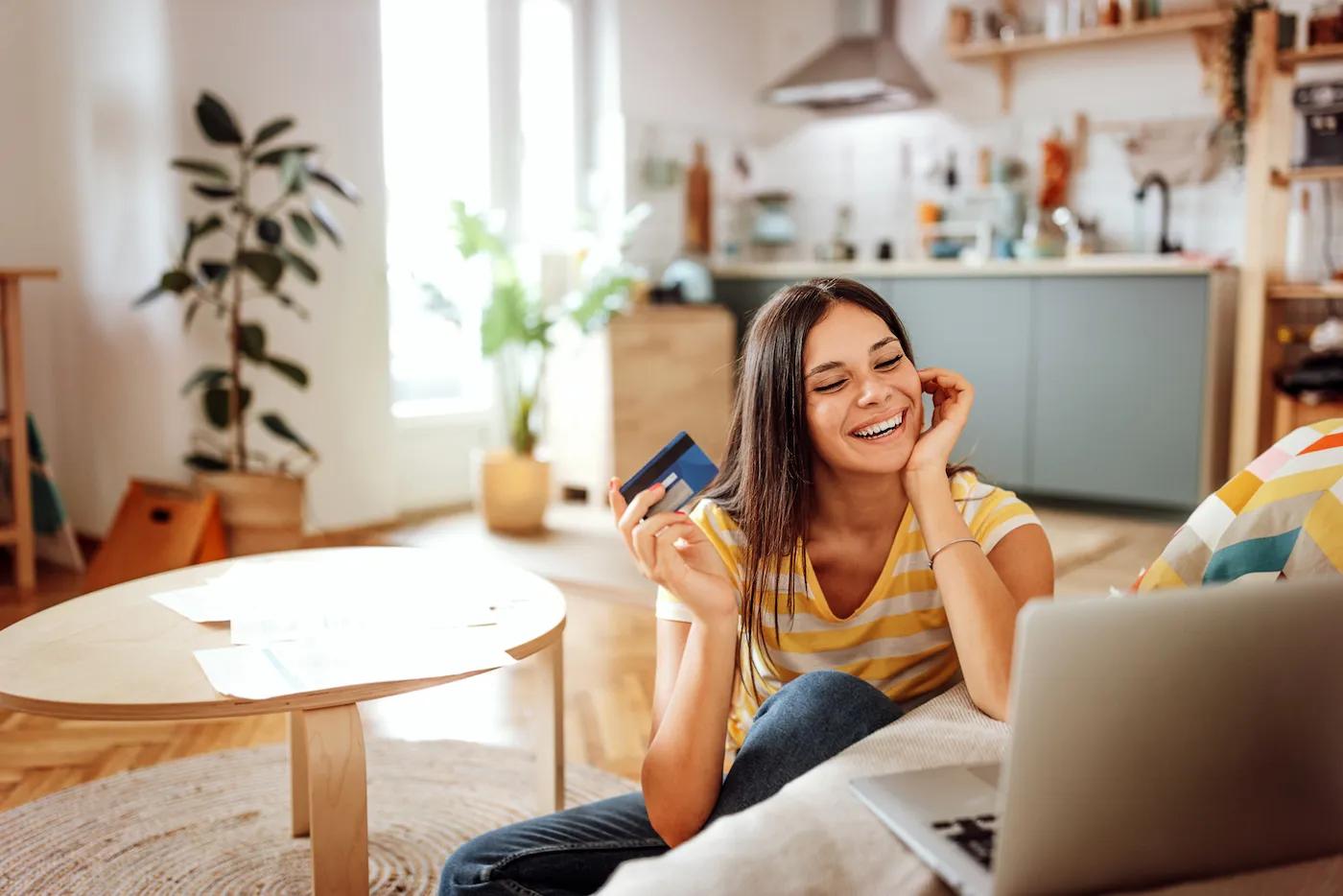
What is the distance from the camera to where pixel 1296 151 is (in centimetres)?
450

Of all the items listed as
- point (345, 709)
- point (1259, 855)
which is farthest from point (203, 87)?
point (1259, 855)

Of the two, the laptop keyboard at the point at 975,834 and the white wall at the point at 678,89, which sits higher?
the white wall at the point at 678,89

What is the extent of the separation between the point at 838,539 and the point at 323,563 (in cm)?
93

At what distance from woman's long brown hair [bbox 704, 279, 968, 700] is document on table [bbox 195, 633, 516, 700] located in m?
0.32

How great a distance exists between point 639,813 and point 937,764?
462mm

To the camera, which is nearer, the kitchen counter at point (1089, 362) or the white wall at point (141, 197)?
the white wall at point (141, 197)

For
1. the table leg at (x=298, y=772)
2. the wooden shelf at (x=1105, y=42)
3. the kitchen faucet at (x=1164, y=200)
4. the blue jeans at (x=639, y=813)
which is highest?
the wooden shelf at (x=1105, y=42)

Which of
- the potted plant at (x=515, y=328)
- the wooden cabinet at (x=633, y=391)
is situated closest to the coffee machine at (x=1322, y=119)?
the wooden cabinet at (x=633, y=391)

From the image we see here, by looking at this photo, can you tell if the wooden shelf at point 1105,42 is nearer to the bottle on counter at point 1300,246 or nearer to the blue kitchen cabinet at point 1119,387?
the bottle on counter at point 1300,246

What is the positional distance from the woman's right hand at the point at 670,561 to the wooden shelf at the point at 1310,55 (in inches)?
149

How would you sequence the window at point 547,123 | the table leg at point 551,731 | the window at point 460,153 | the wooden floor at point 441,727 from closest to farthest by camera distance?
1. the table leg at point 551,731
2. the wooden floor at point 441,727
3. the window at point 460,153
4. the window at point 547,123

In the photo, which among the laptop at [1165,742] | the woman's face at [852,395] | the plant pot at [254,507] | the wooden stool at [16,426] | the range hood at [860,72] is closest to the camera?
the laptop at [1165,742]

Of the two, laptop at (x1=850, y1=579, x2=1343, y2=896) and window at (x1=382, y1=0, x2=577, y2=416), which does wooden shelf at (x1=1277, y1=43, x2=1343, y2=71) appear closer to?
window at (x1=382, y1=0, x2=577, y2=416)

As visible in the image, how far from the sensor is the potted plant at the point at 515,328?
4.12m
